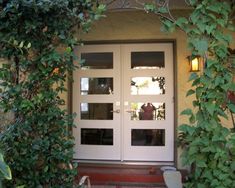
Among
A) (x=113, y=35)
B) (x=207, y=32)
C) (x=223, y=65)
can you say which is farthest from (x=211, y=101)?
(x=113, y=35)

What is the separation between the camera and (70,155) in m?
3.44

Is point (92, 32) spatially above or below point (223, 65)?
above

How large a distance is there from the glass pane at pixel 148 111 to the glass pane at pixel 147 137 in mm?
241

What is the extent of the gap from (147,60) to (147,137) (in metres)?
1.43

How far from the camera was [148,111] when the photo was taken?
630 centimetres

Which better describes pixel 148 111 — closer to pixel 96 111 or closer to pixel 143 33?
pixel 96 111

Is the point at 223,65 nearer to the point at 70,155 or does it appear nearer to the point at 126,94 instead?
the point at 70,155

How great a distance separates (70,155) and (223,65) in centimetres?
176

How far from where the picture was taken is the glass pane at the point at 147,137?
625 centimetres

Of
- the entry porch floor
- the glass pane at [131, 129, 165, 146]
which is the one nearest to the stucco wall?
the glass pane at [131, 129, 165, 146]

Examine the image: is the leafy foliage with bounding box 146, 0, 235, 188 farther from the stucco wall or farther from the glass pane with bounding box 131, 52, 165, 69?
the glass pane with bounding box 131, 52, 165, 69

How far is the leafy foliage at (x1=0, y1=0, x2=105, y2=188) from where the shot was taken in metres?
3.30

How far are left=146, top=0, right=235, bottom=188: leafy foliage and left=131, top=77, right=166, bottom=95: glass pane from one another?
2.95 meters

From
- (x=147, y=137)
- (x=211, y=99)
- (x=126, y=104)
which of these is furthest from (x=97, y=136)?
(x=211, y=99)
